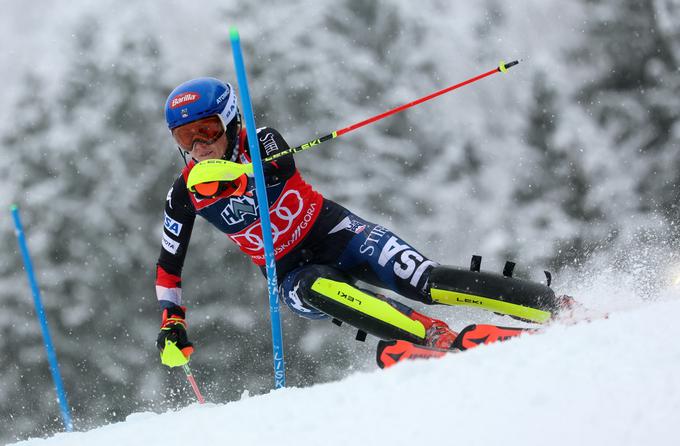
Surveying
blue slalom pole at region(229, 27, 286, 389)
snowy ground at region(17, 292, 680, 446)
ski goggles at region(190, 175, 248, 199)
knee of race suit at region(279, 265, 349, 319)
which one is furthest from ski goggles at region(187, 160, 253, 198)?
snowy ground at region(17, 292, 680, 446)

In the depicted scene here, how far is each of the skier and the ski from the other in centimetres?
34

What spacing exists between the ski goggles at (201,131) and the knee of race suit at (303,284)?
2.49 feet

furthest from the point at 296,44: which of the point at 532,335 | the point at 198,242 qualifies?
the point at 532,335

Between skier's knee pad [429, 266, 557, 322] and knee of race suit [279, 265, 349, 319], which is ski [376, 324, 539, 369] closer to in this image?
skier's knee pad [429, 266, 557, 322]

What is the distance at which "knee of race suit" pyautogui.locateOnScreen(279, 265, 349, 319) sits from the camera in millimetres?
3225

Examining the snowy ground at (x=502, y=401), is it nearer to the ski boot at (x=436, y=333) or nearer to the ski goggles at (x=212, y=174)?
the ski boot at (x=436, y=333)

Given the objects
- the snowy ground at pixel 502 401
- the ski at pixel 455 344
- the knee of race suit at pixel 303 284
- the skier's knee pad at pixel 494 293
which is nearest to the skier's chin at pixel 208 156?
the knee of race suit at pixel 303 284

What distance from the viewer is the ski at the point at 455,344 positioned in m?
2.58

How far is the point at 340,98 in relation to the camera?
11.0 meters

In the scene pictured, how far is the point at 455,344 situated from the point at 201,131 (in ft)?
5.19

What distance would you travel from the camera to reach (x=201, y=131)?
3.41m

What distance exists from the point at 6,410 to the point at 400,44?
7.98m

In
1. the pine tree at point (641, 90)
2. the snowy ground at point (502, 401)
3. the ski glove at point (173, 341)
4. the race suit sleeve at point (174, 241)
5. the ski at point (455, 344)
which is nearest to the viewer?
the snowy ground at point (502, 401)

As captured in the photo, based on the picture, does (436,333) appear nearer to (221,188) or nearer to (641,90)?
(221,188)
